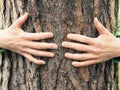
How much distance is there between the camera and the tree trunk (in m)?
2.67

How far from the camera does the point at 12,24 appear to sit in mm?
2732

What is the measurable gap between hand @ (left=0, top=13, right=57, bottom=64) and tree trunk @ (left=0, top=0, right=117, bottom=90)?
44mm

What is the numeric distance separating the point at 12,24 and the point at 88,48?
Answer: 47 cm

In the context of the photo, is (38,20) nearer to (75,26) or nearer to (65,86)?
(75,26)

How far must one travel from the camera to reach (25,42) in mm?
2686

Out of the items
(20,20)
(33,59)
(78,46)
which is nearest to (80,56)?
(78,46)

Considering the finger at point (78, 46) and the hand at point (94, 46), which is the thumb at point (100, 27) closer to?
the hand at point (94, 46)

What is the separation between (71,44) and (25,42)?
0.27m

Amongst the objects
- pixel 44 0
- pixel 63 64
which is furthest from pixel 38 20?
pixel 63 64

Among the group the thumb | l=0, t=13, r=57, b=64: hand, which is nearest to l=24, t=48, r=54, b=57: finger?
l=0, t=13, r=57, b=64: hand

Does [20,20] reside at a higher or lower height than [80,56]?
higher

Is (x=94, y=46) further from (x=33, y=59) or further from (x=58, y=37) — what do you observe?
(x=33, y=59)

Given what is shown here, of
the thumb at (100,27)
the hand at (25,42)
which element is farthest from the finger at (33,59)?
the thumb at (100,27)

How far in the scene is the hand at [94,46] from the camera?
2.65 meters
